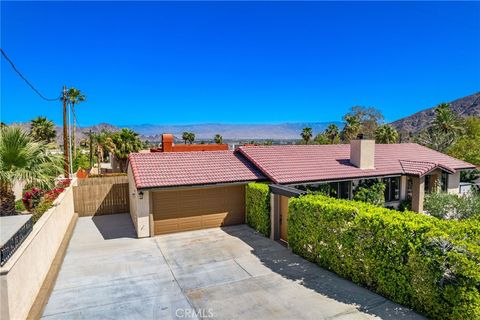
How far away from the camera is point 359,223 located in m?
8.91

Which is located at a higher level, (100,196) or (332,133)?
(332,133)

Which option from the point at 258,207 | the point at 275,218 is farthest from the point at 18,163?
the point at 275,218

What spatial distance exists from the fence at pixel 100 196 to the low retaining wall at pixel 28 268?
6616 mm

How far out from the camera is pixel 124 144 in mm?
31594

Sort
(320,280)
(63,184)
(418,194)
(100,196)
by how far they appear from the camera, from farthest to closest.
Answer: (100,196), (418,194), (63,184), (320,280)

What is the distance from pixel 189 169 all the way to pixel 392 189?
41.7 ft

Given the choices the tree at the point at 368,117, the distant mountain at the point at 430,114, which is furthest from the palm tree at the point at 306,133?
the distant mountain at the point at 430,114

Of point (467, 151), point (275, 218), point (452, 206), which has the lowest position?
point (452, 206)

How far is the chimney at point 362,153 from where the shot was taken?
1828 centimetres

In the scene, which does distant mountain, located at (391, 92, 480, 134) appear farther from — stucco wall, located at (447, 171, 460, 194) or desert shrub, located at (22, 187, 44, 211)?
desert shrub, located at (22, 187, 44, 211)

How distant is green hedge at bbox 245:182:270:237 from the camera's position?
13.9m

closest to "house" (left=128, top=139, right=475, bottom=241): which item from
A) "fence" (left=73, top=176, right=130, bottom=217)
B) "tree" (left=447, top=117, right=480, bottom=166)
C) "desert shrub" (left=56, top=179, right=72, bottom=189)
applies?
"fence" (left=73, top=176, right=130, bottom=217)

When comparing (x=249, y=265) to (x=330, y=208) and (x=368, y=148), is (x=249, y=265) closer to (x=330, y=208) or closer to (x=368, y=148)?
(x=330, y=208)

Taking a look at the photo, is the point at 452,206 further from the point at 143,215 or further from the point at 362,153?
the point at 143,215
